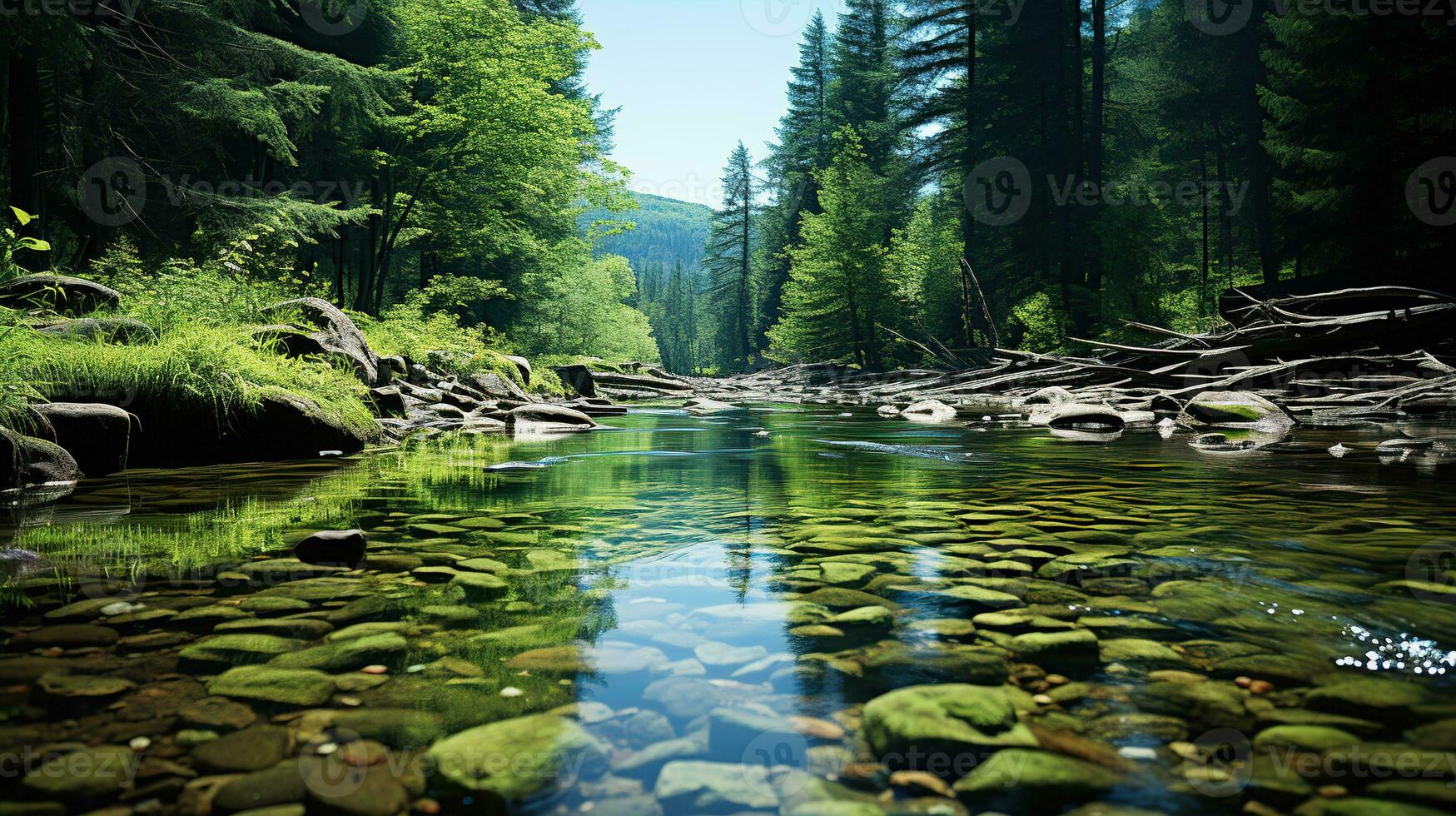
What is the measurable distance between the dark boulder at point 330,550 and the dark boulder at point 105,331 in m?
4.49

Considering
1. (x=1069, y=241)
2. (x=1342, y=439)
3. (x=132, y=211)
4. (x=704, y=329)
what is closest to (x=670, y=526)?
(x=1342, y=439)

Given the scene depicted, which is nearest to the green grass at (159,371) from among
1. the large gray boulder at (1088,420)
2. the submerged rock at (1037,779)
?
the submerged rock at (1037,779)

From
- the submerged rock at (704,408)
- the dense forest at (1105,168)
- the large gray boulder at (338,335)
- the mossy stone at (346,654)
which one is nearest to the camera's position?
the mossy stone at (346,654)

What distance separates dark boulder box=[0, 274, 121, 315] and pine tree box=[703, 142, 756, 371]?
44.9m

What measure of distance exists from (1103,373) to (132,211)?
1568 centimetres

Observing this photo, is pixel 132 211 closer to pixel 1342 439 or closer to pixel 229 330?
pixel 229 330

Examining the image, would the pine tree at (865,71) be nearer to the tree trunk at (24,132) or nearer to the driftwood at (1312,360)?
the driftwood at (1312,360)

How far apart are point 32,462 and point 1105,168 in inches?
1104

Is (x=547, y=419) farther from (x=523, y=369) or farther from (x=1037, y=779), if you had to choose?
(x=1037, y=779)

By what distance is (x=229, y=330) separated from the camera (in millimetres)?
6973

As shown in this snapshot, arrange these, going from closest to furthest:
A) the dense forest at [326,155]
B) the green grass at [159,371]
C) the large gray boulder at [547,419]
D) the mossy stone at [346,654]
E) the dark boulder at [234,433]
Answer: the mossy stone at [346,654], the green grass at [159,371], the dark boulder at [234,433], the large gray boulder at [547,419], the dense forest at [326,155]

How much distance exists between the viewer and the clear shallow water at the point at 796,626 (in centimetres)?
130

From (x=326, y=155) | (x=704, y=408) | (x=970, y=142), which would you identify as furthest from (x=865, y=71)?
(x=704, y=408)

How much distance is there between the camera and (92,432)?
189 inches
